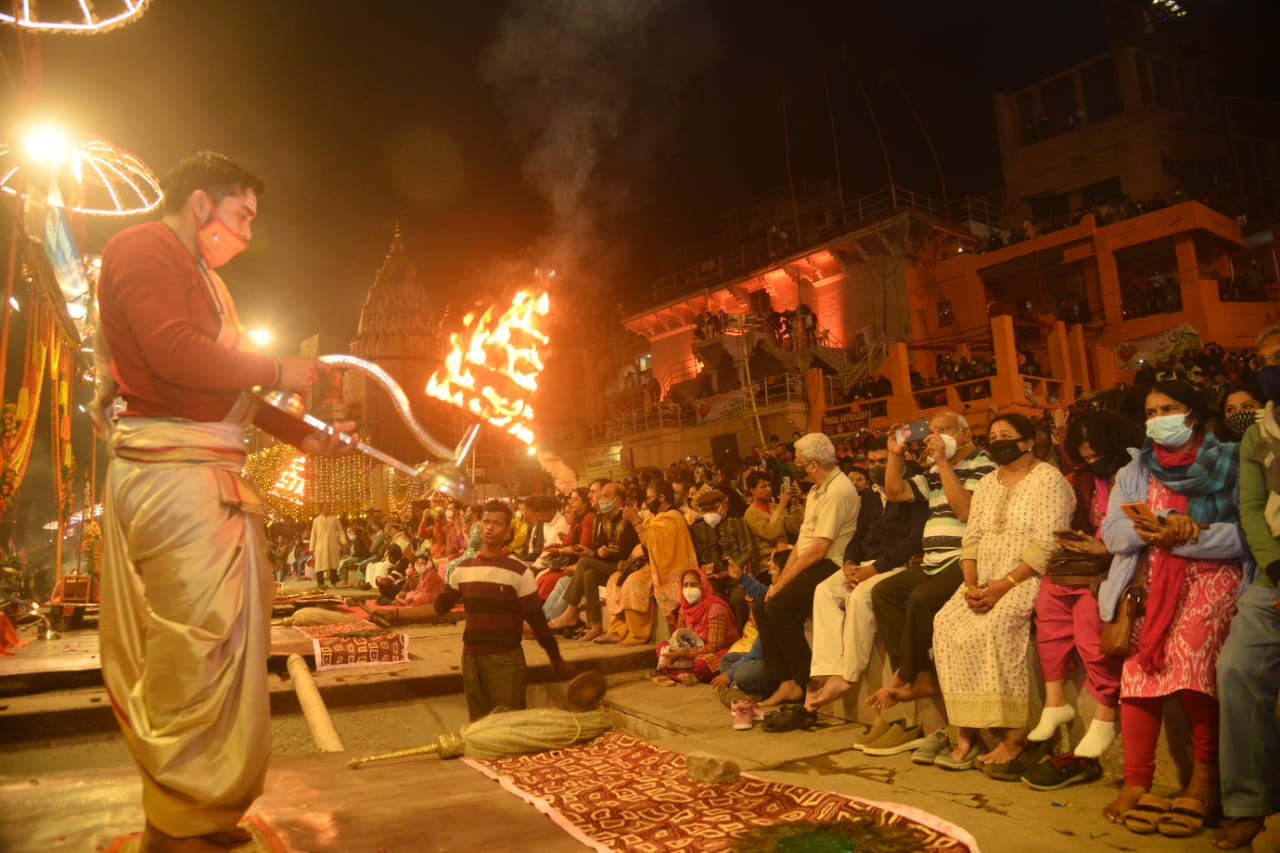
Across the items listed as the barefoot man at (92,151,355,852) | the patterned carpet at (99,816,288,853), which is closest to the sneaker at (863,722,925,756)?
the patterned carpet at (99,816,288,853)

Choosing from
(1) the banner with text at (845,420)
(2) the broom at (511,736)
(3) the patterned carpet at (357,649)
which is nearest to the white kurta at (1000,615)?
(2) the broom at (511,736)

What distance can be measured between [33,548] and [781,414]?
2531 centimetres

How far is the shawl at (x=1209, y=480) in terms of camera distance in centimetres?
392

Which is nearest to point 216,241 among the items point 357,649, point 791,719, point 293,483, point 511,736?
point 511,736

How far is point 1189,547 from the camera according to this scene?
12.6 ft

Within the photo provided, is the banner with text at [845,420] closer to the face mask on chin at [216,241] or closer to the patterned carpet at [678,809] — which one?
the patterned carpet at [678,809]

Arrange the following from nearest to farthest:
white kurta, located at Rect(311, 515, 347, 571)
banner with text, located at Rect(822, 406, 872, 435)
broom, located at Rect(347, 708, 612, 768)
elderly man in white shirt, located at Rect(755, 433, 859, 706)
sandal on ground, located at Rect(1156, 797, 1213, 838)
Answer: sandal on ground, located at Rect(1156, 797, 1213, 838), broom, located at Rect(347, 708, 612, 768), elderly man in white shirt, located at Rect(755, 433, 859, 706), white kurta, located at Rect(311, 515, 347, 571), banner with text, located at Rect(822, 406, 872, 435)

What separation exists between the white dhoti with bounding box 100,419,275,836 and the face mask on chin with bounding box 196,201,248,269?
0.68 meters

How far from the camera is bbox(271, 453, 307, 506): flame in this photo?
27.1m

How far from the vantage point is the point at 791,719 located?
5.84 meters

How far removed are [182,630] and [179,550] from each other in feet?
0.81

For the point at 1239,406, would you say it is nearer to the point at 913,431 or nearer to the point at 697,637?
the point at 913,431

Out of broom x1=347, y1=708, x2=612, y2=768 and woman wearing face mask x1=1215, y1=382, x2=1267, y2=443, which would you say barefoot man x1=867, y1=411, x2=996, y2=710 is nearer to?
woman wearing face mask x1=1215, y1=382, x2=1267, y2=443

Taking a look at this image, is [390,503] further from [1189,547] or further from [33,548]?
[1189,547]
